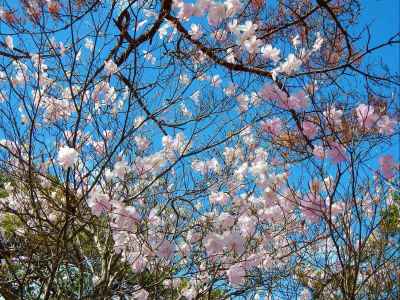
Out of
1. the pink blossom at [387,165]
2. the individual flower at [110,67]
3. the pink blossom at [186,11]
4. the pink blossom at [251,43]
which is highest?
the pink blossom at [186,11]

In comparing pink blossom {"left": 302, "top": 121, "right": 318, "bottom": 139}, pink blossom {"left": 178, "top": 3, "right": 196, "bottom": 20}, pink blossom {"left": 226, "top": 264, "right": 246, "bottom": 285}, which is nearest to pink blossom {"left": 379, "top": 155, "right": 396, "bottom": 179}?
pink blossom {"left": 302, "top": 121, "right": 318, "bottom": 139}

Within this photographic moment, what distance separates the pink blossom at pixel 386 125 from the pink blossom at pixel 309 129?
37cm

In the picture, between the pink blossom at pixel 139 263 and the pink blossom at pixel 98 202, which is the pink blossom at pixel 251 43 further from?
the pink blossom at pixel 139 263

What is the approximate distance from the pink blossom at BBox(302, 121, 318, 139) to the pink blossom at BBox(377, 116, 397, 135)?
37cm

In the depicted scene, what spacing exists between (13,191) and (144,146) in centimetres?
107

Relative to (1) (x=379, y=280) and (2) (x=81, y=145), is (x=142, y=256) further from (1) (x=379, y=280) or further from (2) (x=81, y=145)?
(1) (x=379, y=280)

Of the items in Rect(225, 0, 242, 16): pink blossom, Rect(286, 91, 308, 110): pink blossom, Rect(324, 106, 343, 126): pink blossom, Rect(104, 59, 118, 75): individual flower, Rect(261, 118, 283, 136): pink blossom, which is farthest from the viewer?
Rect(104, 59, 118, 75): individual flower

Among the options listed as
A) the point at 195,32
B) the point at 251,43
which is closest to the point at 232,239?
the point at 251,43

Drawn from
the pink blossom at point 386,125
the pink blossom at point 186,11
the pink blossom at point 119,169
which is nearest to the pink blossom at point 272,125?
the pink blossom at point 386,125

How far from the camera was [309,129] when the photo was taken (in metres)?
2.97

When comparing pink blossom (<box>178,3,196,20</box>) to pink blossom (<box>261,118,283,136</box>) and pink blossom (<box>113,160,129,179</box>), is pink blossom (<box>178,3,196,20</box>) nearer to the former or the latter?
pink blossom (<box>261,118,283,136</box>)

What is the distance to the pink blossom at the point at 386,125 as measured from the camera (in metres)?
2.80

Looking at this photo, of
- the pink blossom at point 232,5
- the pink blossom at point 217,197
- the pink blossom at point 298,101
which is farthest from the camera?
the pink blossom at point 217,197

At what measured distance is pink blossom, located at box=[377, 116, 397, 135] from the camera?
2.80 meters
